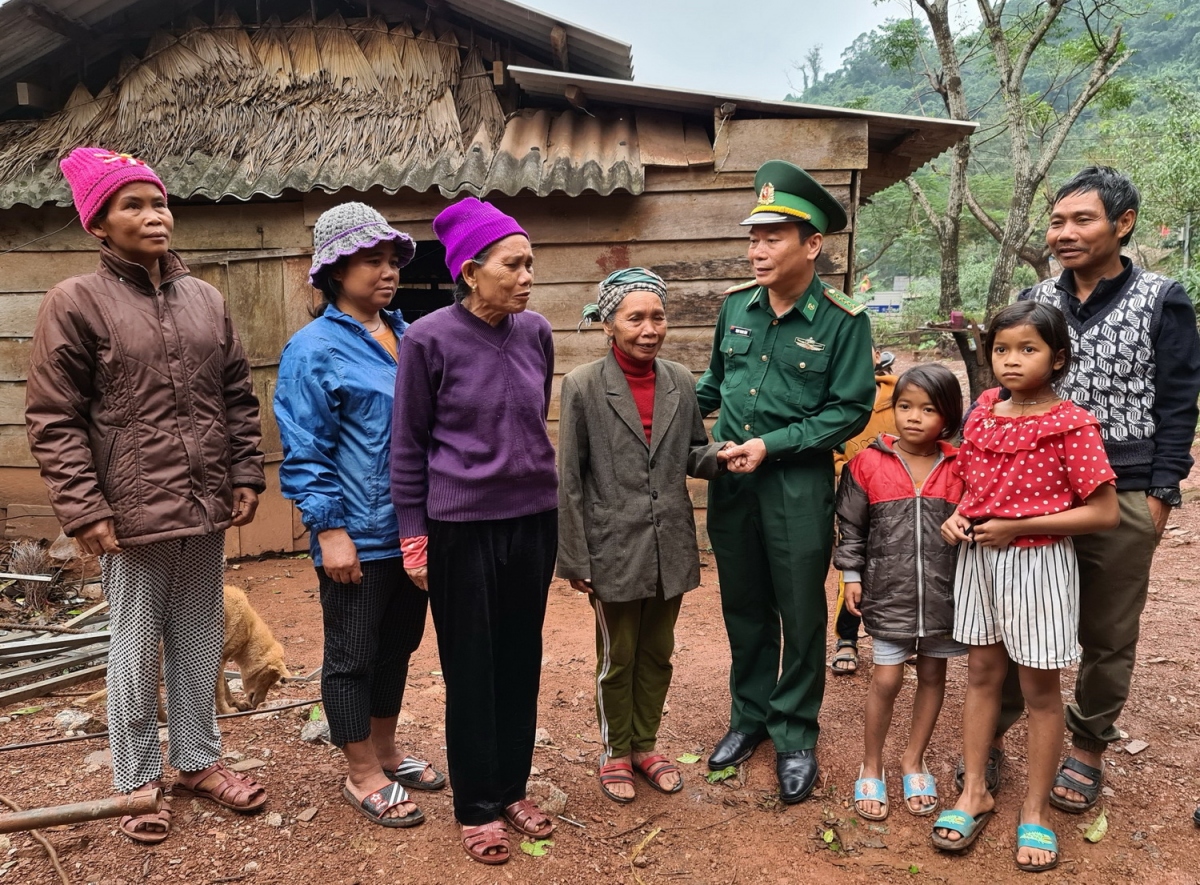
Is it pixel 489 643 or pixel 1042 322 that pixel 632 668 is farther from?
pixel 1042 322

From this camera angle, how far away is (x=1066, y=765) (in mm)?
3111

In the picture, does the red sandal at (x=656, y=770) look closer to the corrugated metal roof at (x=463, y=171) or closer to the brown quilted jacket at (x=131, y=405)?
the brown quilted jacket at (x=131, y=405)

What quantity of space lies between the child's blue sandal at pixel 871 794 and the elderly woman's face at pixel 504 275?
2087 mm

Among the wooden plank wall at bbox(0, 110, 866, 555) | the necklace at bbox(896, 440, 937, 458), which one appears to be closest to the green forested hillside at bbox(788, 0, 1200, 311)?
the wooden plank wall at bbox(0, 110, 866, 555)

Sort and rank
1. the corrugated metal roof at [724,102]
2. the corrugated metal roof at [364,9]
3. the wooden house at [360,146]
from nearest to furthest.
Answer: the corrugated metal roof at [724,102] < the wooden house at [360,146] < the corrugated metal roof at [364,9]

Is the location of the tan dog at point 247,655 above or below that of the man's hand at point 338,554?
below

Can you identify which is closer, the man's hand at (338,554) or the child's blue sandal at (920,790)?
the man's hand at (338,554)

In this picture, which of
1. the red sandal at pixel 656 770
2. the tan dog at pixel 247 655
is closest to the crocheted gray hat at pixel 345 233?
A: the tan dog at pixel 247 655

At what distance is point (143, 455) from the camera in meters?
2.71

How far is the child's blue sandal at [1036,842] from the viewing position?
2701mm

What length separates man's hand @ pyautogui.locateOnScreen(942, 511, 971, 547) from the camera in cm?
277

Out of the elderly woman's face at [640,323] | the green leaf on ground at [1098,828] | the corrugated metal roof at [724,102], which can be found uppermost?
the corrugated metal roof at [724,102]

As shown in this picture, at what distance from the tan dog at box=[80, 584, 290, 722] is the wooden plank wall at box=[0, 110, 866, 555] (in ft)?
9.58

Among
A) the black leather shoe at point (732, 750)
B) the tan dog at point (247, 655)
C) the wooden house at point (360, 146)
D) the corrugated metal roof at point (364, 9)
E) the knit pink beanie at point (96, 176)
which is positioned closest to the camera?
the knit pink beanie at point (96, 176)
